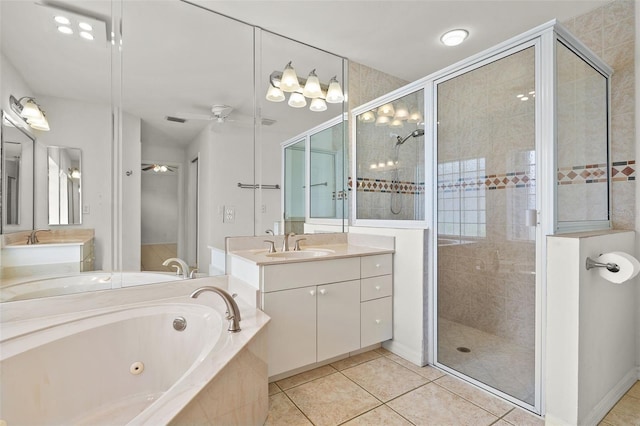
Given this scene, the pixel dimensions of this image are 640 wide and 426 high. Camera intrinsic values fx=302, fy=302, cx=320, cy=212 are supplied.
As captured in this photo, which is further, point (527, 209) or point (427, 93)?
point (427, 93)

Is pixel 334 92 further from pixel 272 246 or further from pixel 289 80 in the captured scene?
pixel 272 246

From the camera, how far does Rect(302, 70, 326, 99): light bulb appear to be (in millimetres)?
2529

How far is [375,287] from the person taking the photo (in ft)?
7.27

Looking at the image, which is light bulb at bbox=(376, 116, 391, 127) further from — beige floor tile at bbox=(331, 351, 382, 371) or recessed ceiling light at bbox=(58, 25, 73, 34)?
recessed ceiling light at bbox=(58, 25, 73, 34)

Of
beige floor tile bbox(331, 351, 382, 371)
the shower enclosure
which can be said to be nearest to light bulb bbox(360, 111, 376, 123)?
the shower enclosure

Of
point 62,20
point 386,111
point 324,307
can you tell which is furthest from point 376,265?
point 62,20

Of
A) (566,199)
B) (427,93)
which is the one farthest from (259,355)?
(427,93)

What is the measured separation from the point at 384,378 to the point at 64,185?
7.19 feet

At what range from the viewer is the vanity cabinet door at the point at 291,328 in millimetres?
1786

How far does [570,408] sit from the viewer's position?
139 centimetres

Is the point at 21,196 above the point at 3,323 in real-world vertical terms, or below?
above

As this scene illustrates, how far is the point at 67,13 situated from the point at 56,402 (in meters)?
1.96

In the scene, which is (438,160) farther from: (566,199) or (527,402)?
(527,402)

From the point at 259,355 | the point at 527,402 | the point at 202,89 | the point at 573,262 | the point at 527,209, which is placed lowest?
the point at 527,402
